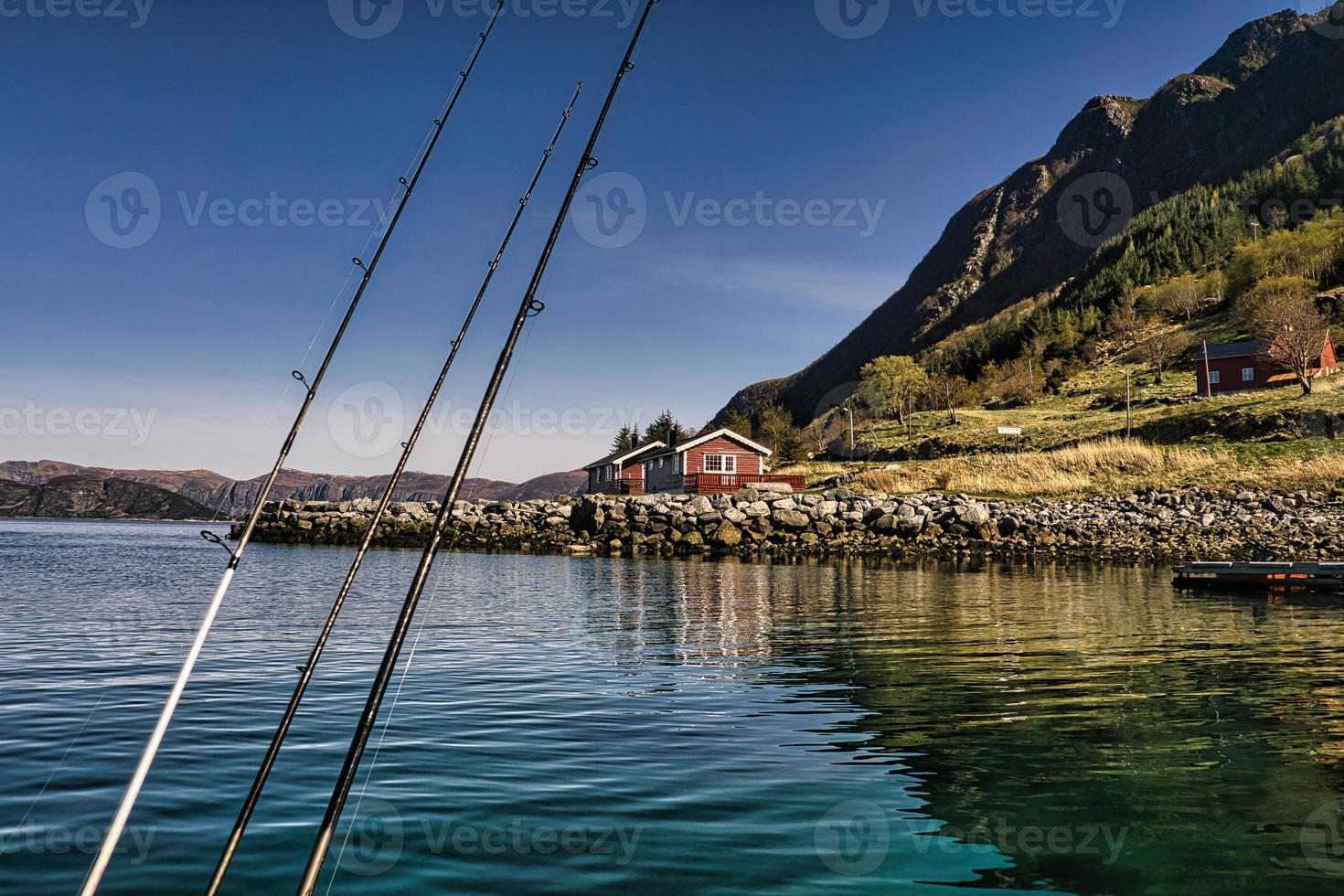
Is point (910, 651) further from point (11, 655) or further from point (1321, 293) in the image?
point (1321, 293)

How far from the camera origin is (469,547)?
2088 inches

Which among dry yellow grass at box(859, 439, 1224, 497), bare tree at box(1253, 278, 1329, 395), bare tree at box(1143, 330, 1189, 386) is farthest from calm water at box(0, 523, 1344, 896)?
bare tree at box(1143, 330, 1189, 386)

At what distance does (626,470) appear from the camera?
8069cm

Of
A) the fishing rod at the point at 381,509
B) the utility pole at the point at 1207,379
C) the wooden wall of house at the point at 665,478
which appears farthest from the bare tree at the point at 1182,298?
the fishing rod at the point at 381,509

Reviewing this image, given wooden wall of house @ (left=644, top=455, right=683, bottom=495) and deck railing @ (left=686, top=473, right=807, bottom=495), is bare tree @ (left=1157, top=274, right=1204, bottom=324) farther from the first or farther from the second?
wooden wall of house @ (left=644, top=455, right=683, bottom=495)

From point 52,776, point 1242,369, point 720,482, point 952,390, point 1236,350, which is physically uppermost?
point 1236,350

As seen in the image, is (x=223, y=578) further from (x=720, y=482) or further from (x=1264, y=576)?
(x=720, y=482)

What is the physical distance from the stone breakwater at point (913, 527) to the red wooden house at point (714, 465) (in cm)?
519

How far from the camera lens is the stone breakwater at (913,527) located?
1497 inches

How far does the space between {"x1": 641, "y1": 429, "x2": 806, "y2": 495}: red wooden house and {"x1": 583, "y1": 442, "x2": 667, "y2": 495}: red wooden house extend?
5.75 m

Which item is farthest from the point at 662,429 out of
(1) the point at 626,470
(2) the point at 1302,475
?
(2) the point at 1302,475

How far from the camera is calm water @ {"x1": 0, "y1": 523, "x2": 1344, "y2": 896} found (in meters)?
5.80

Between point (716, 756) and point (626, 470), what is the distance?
238ft

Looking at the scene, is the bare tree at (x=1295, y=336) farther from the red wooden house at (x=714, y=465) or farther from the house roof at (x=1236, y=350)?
the red wooden house at (x=714, y=465)
